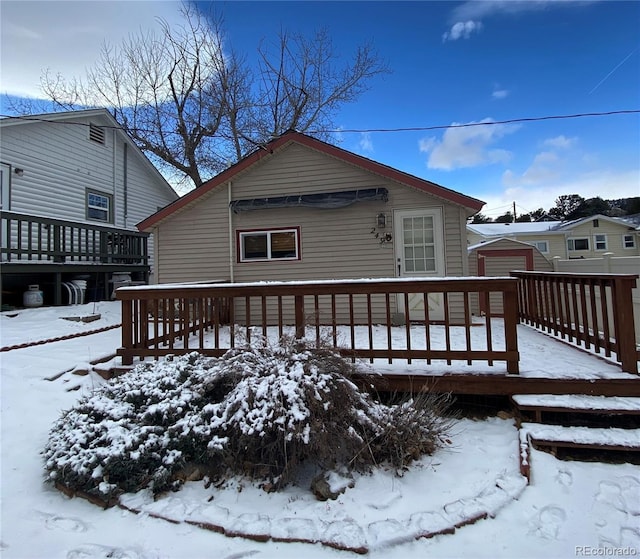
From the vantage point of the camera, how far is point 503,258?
11.6 metres

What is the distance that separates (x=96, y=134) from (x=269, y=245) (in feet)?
31.1

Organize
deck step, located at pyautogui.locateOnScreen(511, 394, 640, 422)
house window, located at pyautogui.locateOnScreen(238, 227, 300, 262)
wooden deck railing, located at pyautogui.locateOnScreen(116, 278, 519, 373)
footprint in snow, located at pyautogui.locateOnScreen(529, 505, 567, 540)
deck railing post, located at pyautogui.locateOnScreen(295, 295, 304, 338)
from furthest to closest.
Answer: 1. house window, located at pyautogui.locateOnScreen(238, 227, 300, 262)
2. deck railing post, located at pyautogui.locateOnScreen(295, 295, 304, 338)
3. wooden deck railing, located at pyautogui.locateOnScreen(116, 278, 519, 373)
4. deck step, located at pyautogui.locateOnScreen(511, 394, 640, 422)
5. footprint in snow, located at pyautogui.locateOnScreen(529, 505, 567, 540)

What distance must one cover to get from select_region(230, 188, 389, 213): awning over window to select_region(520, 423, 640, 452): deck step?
178 inches

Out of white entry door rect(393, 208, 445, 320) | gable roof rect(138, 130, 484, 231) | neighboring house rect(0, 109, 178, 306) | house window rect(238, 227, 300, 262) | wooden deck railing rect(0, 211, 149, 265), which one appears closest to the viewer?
gable roof rect(138, 130, 484, 231)

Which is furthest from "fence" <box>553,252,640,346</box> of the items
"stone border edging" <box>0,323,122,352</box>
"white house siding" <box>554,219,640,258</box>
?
"white house siding" <box>554,219,640,258</box>

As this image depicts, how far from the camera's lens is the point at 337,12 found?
932 centimetres

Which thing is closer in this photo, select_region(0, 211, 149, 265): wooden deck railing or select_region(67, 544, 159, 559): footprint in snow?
select_region(67, 544, 159, 559): footprint in snow

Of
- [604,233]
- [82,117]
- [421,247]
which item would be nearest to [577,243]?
[604,233]

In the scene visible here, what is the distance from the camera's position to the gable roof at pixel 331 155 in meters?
5.98

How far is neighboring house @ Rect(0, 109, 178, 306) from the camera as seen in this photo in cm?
823

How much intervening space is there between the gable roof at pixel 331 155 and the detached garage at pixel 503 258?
5891 mm

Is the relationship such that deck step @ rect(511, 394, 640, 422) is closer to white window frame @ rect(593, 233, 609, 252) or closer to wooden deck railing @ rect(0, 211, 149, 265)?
wooden deck railing @ rect(0, 211, 149, 265)

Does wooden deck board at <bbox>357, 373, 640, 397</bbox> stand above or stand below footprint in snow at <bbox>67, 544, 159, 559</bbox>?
above

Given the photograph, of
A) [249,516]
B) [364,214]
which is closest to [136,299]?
[249,516]
